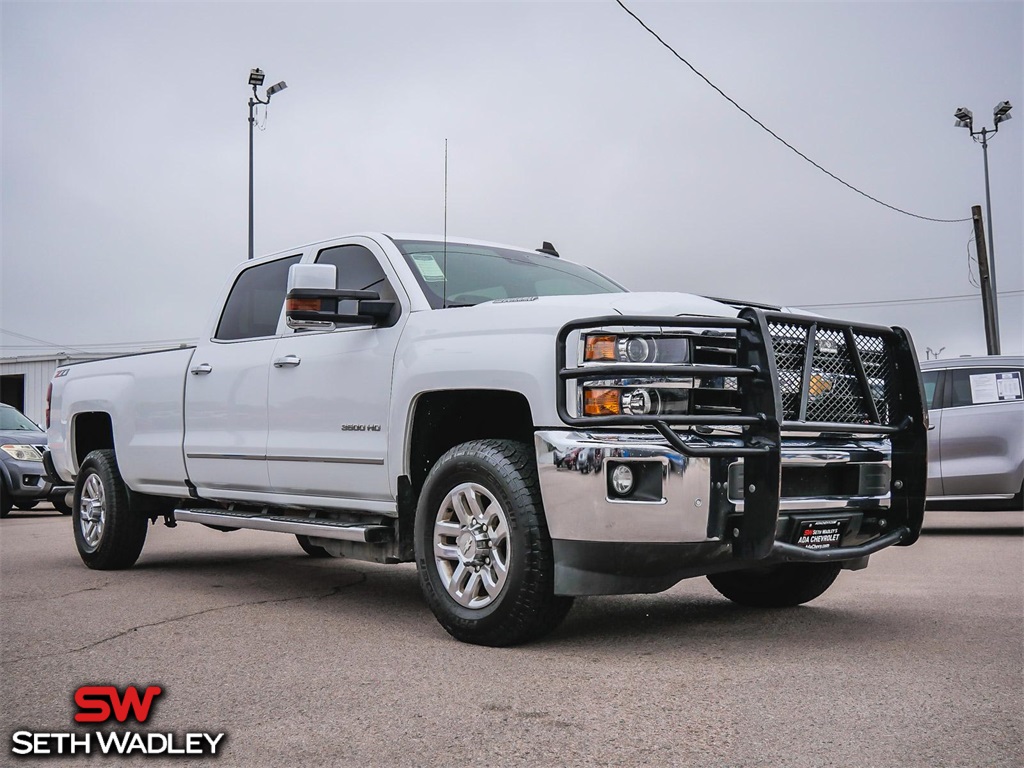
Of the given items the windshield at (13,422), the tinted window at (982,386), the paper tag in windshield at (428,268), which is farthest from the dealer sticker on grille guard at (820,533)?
the windshield at (13,422)

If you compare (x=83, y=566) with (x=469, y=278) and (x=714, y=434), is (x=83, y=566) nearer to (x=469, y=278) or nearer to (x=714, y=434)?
(x=469, y=278)

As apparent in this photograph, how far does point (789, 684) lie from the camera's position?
4.07 meters

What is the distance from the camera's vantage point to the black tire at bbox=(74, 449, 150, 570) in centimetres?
782

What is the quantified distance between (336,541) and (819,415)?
108 inches

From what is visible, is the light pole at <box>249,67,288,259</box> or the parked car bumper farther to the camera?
the light pole at <box>249,67,288,259</box>

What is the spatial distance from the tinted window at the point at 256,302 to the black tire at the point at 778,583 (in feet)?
10.1

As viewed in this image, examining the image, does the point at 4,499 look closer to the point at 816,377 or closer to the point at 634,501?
the point at 634,501

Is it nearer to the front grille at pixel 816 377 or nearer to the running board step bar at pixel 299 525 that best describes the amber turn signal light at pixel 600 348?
the front grille at pixel 816 377

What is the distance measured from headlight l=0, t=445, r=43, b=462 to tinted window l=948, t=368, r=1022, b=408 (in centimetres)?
1157

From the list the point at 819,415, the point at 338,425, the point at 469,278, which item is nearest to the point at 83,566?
the point at 338,425

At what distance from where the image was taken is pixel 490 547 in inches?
189

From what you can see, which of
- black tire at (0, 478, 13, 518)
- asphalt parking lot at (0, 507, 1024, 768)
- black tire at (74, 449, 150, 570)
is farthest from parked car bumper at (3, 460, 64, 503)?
asphalt parking lot at (0, 507, 1024, 768)

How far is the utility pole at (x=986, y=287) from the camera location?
87.4ft

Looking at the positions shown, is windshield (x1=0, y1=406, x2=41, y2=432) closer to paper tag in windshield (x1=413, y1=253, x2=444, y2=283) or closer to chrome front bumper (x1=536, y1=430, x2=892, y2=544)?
paper tag in windshield (x1=413, y1=253, x2=444, y2=283)
